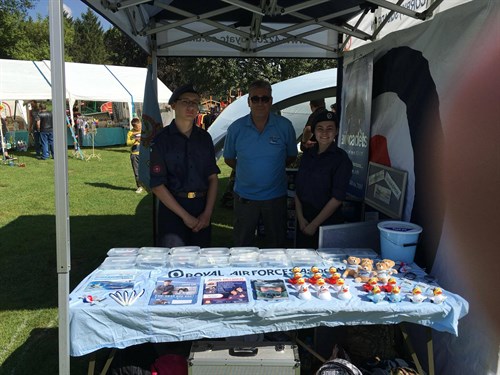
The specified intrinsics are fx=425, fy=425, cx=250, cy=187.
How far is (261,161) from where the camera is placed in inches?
133

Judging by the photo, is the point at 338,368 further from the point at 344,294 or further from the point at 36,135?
the point at 36,135

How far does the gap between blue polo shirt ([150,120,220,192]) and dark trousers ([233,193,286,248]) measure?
1.77ft

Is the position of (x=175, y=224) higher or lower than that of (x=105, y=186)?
higher

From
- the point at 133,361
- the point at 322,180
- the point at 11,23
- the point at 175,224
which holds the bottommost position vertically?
the point at 133,361

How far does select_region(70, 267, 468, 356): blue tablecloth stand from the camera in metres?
1.96

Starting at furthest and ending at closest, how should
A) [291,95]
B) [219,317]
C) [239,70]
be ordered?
1. [239,70]
2. [291,95]
3. [219,317]

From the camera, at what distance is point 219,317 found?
1987 millimetres

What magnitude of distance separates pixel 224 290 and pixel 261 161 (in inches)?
56.5

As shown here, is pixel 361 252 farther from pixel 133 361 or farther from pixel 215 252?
pixel 133 361

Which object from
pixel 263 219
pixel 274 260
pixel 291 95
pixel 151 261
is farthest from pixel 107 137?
pixel 274 260

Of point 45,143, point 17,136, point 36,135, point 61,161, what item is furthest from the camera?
point 17,136

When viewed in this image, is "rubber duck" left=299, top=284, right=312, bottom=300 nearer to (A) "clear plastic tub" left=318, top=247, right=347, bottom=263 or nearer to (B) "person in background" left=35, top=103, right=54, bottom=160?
(A) "clear plastic tub" left=318, top=247, right=347, bottom=263

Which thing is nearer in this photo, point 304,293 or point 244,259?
point 304,293

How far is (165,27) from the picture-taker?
3.74 m
